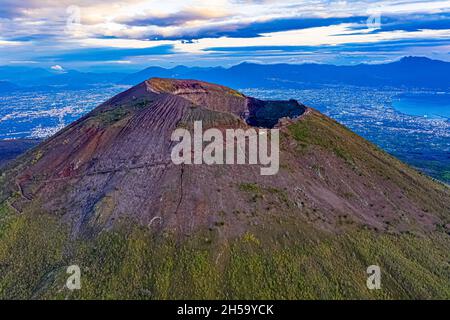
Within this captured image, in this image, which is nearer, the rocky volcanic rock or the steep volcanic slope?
the steep volcanic slope

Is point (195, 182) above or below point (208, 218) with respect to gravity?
above

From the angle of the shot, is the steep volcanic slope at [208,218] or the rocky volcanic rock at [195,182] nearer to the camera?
the steep volcanic slope at [208,218]

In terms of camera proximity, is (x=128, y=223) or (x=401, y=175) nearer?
(x=128, y=223)

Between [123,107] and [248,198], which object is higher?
[123,107]

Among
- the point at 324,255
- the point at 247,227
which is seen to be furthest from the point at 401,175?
the point at 247,227

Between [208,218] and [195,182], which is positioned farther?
[195,182]
